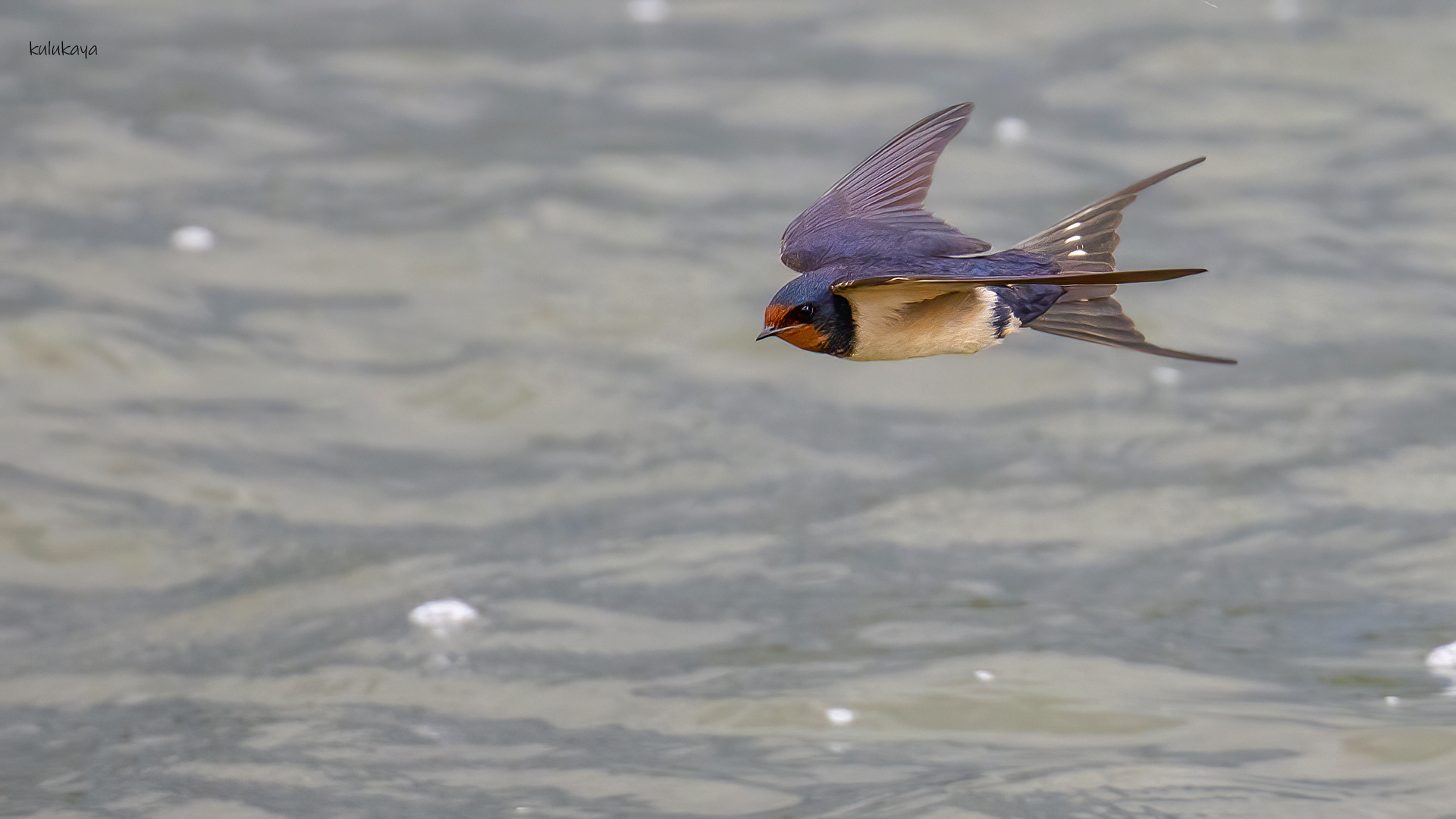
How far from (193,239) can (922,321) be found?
4328 millimetres

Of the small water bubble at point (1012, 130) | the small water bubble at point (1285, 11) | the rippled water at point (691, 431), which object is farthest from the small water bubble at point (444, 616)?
the small water bubble at point (1285, 11)

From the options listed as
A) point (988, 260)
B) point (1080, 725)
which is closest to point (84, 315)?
point (1080, 725)

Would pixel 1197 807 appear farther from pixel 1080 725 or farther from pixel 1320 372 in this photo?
pixel 1320 372

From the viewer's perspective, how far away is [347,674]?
403 centimetres

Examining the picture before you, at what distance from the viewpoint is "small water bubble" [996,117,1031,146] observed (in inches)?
231

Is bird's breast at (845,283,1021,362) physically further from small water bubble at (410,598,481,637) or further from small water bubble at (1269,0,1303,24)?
small water bubble at (1269,0,1303,24)

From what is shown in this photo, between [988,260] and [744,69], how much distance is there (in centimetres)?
462

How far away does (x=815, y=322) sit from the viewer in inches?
66.2

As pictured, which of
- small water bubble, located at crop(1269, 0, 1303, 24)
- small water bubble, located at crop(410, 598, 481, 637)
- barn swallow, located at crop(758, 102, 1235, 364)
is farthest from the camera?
small water bubble, located at crop(1269, 0, 1303, 24)

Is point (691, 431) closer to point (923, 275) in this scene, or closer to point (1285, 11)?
point (1285, 11)
